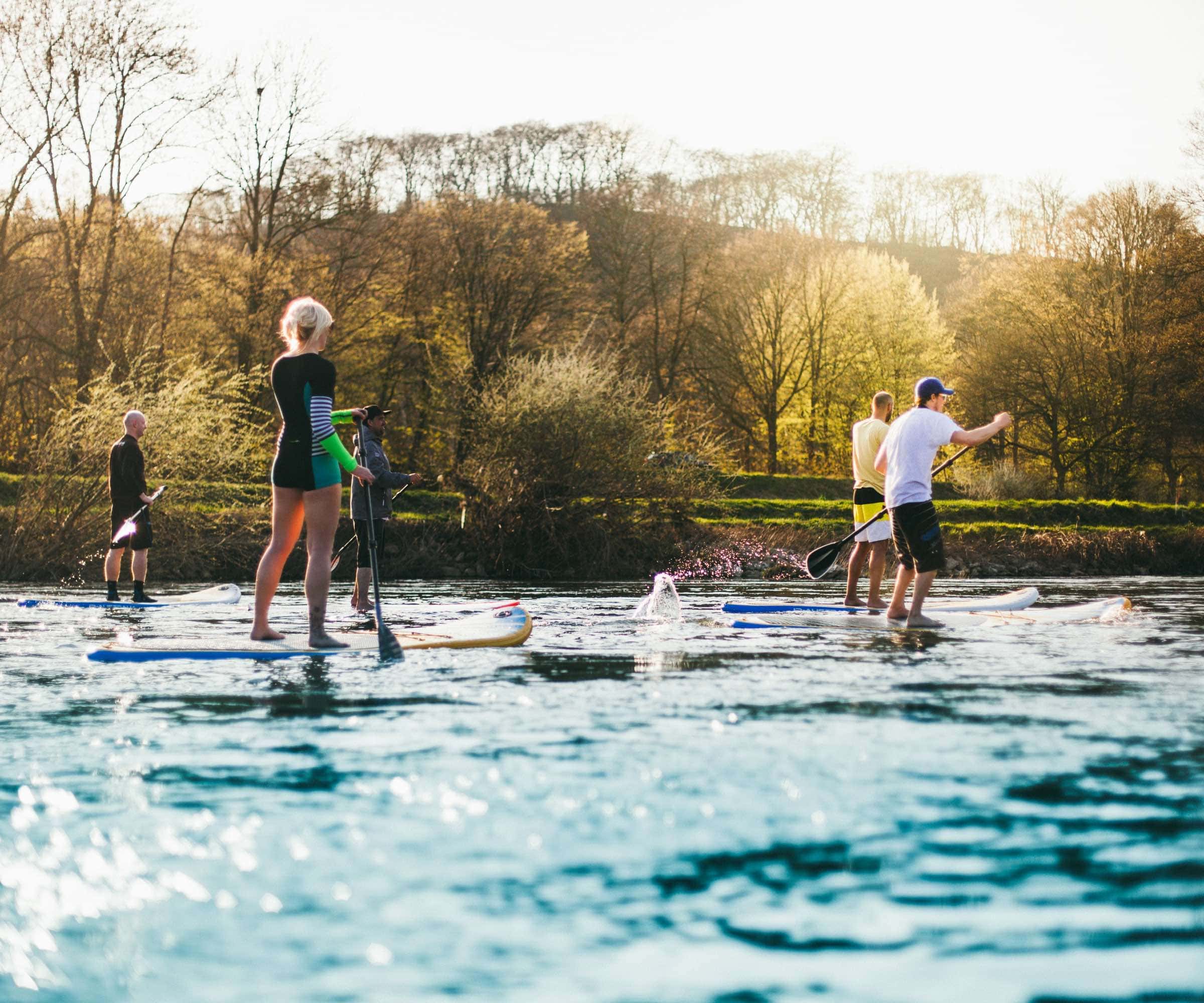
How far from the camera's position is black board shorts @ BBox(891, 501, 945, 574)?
10.9 metres

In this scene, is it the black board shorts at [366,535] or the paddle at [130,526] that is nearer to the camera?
the black board shorts at [366,535]

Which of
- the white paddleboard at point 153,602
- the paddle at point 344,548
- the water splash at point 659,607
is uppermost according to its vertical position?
the paddle at point 344,548

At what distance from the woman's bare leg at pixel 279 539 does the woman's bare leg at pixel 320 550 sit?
0.07 meters

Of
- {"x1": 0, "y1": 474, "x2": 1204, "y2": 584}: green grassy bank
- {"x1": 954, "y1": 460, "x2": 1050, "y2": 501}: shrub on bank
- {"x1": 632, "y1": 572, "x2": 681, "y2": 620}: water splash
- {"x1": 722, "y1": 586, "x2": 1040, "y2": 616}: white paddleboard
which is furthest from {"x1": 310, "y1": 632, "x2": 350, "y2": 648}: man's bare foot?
{"x1": 954, "y1": 460, "x2": 1050, "y2": 501}: shrub on bank

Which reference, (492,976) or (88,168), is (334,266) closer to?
(88,168)

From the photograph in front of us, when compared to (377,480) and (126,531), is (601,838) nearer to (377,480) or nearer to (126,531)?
(377,480)

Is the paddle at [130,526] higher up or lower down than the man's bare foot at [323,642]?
higher up

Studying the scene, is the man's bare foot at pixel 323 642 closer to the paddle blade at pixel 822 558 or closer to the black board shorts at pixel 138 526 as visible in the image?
the paddle blade at pixel 822 558

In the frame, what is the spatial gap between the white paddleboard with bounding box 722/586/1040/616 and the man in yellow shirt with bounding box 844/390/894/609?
17.4 inches

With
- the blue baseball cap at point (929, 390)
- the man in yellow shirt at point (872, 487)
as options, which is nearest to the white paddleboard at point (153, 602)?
the man in yellow shirt at point (872, 487)

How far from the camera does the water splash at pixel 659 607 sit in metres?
13.2

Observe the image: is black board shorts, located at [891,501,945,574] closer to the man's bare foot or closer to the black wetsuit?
the man's bare foot

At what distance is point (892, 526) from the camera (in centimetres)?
1115

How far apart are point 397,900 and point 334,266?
3600 cm
